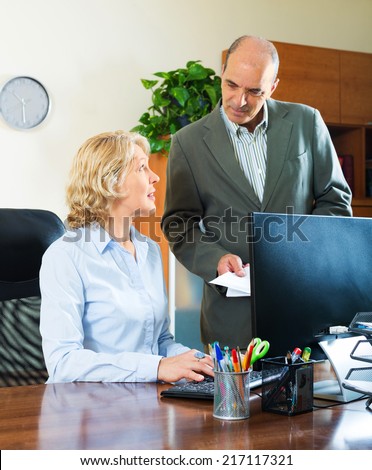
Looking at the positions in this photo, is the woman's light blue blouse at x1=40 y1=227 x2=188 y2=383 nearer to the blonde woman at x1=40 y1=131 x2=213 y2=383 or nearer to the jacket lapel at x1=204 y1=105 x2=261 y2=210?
the blonde woman at x1=40 y1=131 x2=213 y2=383

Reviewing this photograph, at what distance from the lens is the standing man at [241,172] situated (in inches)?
84.5

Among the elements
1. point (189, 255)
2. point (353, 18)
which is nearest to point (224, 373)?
point (189, 255)

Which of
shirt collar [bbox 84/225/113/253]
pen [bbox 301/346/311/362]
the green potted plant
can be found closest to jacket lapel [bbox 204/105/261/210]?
shirt collar [bbox 84/225/113/253]

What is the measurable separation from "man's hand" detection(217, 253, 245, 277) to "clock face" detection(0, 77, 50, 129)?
248 centimetres

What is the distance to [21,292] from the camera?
1875mm

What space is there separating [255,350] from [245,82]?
1126 millimetres

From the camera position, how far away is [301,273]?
4.29 feet

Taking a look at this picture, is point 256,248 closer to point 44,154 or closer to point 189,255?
point 189,255

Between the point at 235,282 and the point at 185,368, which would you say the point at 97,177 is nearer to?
the point at 235,282

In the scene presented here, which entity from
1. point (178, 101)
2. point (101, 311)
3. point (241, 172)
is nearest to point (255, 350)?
point (101, 311)

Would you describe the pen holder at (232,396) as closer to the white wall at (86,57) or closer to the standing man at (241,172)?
the standing man at (241,172)

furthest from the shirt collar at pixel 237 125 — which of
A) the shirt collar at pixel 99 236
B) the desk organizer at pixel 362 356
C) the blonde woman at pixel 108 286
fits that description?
the desk organizer at pixel 362 356

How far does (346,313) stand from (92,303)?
647 millimetres

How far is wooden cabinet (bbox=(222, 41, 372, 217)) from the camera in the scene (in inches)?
164
